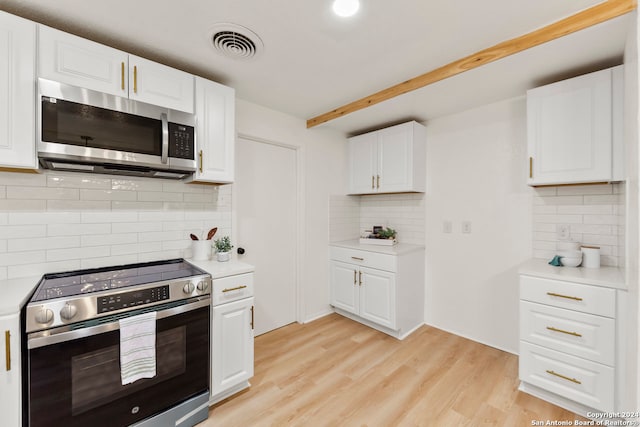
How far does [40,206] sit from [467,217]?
3.35m

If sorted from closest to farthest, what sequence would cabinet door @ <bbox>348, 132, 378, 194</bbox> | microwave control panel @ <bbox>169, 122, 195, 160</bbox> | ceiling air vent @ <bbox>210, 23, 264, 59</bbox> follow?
ceiling air vent @ <bbox>210, 23, 264, 59</bbox>
microwave control panel @ <bbox>169, 122, 195, 160</bbox>
cabinet door @ <bbox>348, 132, 378, 194</bbox>

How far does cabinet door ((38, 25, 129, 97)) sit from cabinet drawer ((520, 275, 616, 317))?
2919 mm

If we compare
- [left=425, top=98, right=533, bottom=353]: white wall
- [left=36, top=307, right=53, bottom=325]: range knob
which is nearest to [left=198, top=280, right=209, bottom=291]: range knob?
[left=36, top=307, right=53, bottom=325]: range knob

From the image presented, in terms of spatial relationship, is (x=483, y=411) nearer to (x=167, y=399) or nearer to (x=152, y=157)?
(x=167, y=399)

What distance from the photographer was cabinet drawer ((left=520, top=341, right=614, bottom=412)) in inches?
66.2

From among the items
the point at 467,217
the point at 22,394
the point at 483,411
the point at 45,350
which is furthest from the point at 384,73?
the point at 22,394

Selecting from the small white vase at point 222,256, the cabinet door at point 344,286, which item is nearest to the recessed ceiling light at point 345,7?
the small white vase at point 222,256

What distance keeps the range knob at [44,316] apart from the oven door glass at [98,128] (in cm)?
87

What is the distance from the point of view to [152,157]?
5.91ft

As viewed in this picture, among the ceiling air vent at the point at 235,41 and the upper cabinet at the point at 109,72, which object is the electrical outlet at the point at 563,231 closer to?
the ceiling air vent at the point at 235,41

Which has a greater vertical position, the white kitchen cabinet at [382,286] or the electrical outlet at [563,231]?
the electrical outlet at [563,231]

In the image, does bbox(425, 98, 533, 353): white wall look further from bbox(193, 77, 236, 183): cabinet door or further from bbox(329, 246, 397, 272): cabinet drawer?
bbox(193, 77, 236, 183): cabinet door

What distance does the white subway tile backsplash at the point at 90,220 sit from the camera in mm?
1663

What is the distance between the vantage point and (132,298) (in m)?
1.48
